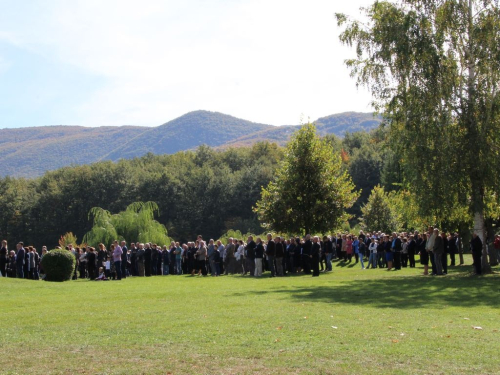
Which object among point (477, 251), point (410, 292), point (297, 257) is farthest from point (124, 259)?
point (477, 251)

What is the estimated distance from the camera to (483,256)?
24.8 metres

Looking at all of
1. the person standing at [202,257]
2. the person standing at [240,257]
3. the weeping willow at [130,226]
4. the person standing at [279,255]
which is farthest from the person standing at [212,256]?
the weeping willow at [130,226]

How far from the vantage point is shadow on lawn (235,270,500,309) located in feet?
51.6

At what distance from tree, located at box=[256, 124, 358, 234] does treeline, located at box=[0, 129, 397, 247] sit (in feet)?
145

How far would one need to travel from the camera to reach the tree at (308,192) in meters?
36.5

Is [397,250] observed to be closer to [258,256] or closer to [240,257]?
[258,256]

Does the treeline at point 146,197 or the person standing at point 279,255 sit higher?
the treeline at point 146,197

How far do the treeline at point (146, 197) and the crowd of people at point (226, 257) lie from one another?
48.0 m

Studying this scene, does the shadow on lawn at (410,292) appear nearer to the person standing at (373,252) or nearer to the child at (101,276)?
the person standing at (373,252)

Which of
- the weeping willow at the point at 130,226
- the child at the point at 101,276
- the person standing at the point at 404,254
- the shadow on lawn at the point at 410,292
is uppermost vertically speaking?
the weeping willow at the point at 130,226

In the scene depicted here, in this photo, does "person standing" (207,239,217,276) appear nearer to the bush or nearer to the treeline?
the bush

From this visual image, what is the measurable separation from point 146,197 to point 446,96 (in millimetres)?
68646

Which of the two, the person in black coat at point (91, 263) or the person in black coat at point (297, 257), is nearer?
the person in black coat at point (91, 263)

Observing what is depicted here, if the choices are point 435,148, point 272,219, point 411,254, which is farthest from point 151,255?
point 435,148
